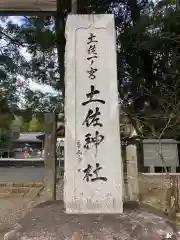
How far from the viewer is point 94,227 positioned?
2.97 m

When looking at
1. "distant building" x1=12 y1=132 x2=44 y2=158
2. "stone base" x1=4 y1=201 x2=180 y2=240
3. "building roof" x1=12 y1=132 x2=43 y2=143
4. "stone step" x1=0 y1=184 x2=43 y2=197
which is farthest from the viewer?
"building roof" x1=12 y1=132 x2=43 y2=143

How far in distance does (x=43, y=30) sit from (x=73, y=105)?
4312 mm

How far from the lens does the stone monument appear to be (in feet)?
A: 11.2

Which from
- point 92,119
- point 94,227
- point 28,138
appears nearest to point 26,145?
point 28,138

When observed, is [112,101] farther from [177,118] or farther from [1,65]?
[1,65]

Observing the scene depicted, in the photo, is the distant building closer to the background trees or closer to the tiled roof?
the tiled roof

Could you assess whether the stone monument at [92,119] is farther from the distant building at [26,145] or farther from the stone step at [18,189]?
the distant building at [26,145]

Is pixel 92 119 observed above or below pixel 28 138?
below

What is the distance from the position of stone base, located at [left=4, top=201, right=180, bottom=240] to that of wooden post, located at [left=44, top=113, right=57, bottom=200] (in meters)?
2.08

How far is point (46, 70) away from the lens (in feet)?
25.7

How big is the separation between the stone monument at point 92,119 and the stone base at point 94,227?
0.23m

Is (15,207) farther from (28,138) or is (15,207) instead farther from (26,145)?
(26,145)

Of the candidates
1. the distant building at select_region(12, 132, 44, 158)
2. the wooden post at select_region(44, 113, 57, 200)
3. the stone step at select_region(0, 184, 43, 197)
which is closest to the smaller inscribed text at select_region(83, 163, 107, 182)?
the wooden post at select_region(44, 113, 57, 200)

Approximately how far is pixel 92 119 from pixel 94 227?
1.14 m
